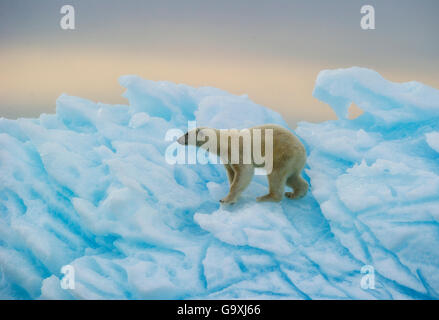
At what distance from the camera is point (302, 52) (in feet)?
10.3

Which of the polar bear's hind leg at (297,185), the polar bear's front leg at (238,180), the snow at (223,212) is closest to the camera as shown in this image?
the snow at (223,212)

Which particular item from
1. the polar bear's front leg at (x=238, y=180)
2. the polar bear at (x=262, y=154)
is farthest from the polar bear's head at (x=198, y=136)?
the polar bear's front leg at (x=238, y=180)

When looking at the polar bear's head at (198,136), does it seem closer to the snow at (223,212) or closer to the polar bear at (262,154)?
the polar bear at (262,154)

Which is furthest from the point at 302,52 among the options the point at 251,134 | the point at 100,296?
the point at 100,296

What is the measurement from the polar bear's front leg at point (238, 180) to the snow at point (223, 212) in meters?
0.06

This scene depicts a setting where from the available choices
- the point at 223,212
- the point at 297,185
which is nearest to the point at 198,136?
the point at 223,212

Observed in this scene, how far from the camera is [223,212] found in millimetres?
2084

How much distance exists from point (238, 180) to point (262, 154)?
202mm

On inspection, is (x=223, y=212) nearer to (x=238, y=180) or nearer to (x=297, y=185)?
(x=238, y=180)

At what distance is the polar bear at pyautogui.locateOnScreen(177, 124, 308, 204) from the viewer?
2.10 metres

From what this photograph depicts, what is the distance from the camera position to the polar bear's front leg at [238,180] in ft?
6.87

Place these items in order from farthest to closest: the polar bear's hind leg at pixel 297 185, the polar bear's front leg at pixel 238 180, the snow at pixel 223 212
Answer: the polar bear's hind leg at pixel 297 185
the polar bear's front leg at pixel 238 180
the snow at pixel 223 212

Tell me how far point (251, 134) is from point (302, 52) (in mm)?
1335
